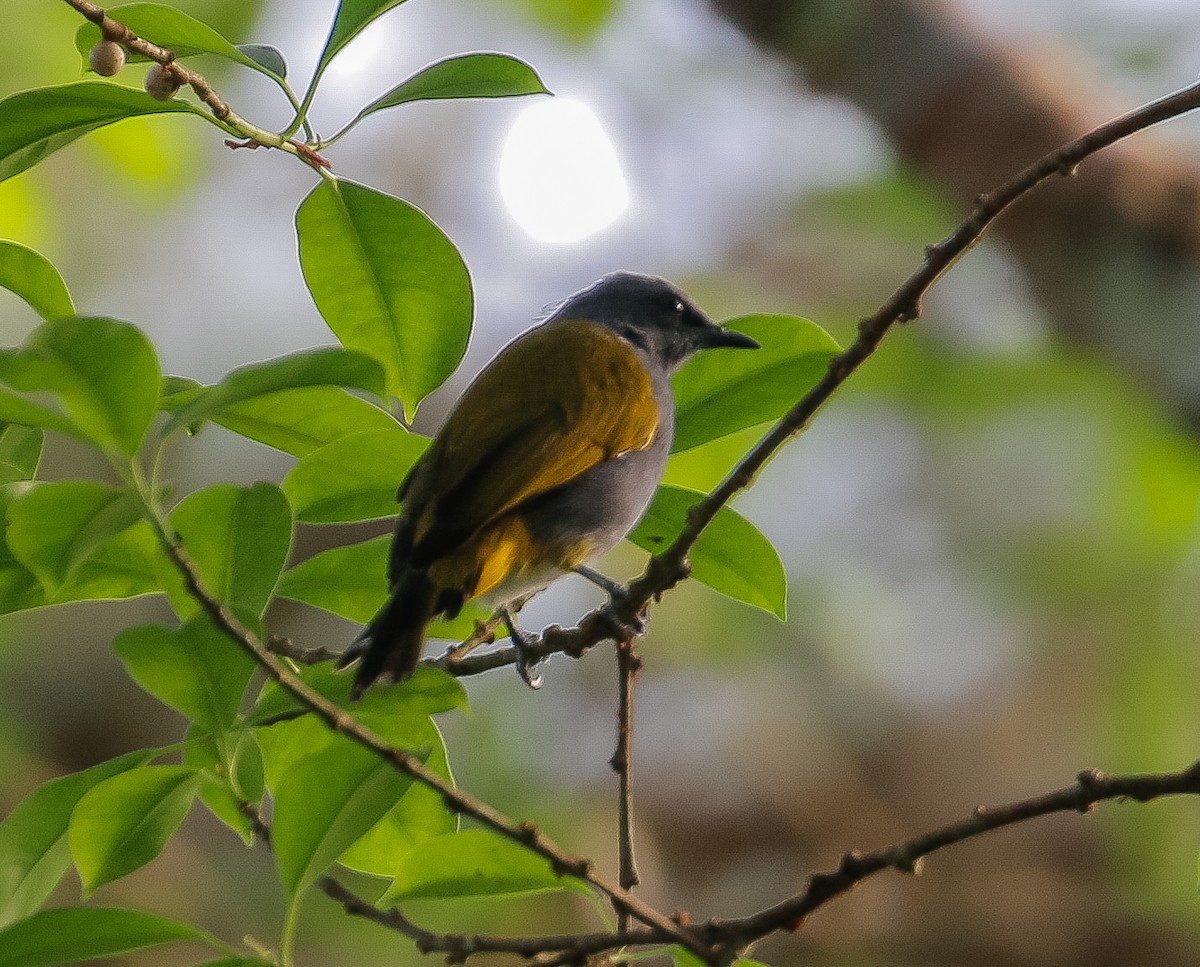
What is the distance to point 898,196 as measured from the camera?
614 centimetres

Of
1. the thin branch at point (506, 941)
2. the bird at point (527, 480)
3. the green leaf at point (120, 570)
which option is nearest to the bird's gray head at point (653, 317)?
the bird at point (527, 480)

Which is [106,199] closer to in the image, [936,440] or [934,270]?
[936,440]

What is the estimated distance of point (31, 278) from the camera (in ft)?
5.27

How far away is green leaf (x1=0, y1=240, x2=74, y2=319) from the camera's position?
5.23ft

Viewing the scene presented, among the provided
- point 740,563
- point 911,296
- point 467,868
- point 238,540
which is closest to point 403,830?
point 467,868

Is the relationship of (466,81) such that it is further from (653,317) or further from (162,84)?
(653,317)

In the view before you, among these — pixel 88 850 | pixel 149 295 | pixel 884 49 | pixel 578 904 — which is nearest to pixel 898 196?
pixel 884 49

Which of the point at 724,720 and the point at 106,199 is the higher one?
the point at 106,199

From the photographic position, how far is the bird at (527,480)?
1.86 meters

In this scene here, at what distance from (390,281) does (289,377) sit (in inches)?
21.7

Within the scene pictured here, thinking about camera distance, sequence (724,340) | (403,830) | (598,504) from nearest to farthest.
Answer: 1. (403,830)
2. (598,504)
3. (724,340)

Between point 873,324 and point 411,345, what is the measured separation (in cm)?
67

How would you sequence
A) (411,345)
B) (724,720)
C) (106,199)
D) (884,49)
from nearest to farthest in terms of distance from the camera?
1. (411,345)
2. (884,49)
3. (724,720)
4. (106,199)

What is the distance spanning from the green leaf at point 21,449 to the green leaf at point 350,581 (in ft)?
1.18
